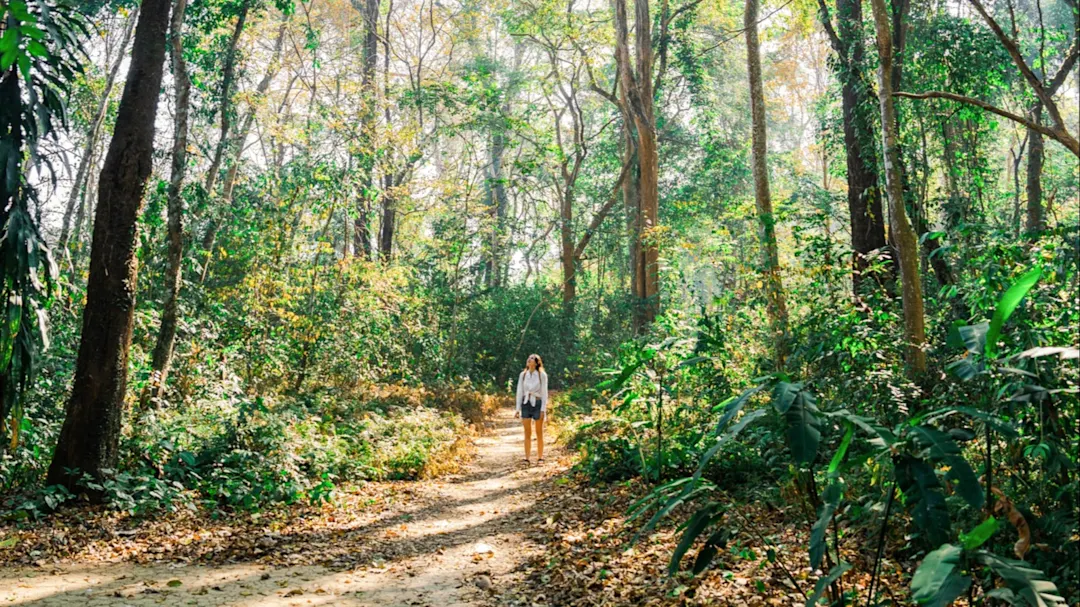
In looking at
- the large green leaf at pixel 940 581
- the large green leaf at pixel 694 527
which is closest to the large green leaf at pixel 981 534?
the large green leaf at pixel 940 581

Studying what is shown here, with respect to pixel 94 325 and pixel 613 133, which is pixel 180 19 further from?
pixel 613 133

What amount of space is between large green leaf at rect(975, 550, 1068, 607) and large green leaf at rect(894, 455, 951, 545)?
147 mm

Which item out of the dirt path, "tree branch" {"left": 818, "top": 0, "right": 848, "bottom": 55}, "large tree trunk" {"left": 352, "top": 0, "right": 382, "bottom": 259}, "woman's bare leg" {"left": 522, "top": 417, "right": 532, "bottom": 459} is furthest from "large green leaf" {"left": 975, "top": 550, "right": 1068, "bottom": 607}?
"large tree trunk" {"left": 352, "top": 0, "right": 382, "bottom": 259}

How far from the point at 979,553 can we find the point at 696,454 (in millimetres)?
5419

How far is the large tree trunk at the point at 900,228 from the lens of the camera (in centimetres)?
765

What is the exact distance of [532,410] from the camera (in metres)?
11.3

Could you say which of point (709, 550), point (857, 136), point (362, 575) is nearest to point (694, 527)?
point (709, 550)

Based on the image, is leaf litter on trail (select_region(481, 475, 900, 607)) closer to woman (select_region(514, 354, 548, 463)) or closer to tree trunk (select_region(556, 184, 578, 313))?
woman (select_region(514, 354, 548, 463))

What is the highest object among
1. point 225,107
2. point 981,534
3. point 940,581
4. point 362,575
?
point 225,107

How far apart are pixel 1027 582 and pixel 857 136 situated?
10.9m

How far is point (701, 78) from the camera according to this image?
2252cm

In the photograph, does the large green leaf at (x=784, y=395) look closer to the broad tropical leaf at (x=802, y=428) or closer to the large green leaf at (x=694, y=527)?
the broad tropical leaf at (x=802, y=428)

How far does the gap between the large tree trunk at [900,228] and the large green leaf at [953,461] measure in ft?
17.2

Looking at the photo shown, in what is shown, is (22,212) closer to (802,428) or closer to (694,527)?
(694,527)
